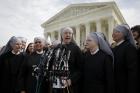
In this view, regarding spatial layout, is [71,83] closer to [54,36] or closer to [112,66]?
[112,66]

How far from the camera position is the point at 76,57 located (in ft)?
23.7

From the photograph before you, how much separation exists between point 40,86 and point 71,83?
0.84 metres

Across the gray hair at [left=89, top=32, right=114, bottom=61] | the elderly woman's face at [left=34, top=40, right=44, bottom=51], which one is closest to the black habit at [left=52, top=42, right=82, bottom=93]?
the gray hair at [left=89, top=32, right=114, bottom=61]

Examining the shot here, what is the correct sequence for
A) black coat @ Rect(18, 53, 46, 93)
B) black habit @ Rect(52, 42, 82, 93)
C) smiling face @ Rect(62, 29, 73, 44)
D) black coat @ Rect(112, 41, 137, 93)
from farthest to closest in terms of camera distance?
black coat @ Rect(18, 53, 46, 93) → smiling face @ Rect(62, 29, 73, 44) → black habit @ Rect(52, 42, 82, 93) → black coat @ Rect(112, 41, 137, 93)

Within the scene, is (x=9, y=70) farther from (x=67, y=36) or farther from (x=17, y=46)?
(x=67, y=36)

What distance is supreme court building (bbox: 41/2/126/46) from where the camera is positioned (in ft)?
176

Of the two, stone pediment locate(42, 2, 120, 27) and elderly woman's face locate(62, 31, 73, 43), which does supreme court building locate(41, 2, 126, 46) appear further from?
elderly woman's face locate(62, 31, 73, 43)

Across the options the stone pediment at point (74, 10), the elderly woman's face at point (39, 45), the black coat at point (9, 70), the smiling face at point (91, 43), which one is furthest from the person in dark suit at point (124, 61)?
the stone pediment at point (74, 10)

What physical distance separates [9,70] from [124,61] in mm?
3146

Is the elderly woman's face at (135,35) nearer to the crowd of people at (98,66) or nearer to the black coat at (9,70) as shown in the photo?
the crowd of people at (98,66)

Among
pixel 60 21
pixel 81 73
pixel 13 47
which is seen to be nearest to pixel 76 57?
pixel 81 73

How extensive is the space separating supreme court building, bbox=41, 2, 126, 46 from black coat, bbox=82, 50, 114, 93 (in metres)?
43.9

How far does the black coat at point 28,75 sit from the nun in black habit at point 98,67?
1.42m

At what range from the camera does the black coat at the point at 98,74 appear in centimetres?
659
